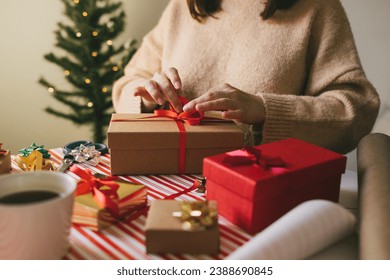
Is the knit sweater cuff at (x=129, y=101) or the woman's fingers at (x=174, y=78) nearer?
the woman's fingers at (x=174, y=78)

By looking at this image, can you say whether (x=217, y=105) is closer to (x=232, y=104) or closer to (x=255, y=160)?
(x=232, y=104)

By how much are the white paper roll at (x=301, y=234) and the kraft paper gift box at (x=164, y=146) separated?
26 cm

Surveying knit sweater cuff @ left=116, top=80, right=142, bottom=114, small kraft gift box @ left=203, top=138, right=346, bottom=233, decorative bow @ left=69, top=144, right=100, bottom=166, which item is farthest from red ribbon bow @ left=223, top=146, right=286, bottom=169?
knit sweater cuff @ left=116, top=80, right=142, bottom=114

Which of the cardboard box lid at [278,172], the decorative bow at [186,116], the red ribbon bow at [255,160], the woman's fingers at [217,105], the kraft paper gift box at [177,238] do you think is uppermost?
the woman's fingers at [217,105]

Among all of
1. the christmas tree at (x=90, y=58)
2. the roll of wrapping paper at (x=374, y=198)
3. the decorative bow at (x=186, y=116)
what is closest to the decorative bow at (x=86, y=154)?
the decorative bow at (x=186, y=116)

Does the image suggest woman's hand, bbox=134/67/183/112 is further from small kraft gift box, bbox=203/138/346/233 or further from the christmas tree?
the christmas tree

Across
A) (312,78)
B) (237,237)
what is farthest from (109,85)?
(237,237)

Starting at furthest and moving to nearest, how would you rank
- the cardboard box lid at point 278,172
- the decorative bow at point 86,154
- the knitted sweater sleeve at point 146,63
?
the knitted sweater sleeve at point 146,63 < the decorative bow at point 86,154 < the cardboard box lid at point 278,172

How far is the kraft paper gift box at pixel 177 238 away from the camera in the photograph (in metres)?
0.48

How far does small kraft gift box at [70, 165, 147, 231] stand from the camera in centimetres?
54

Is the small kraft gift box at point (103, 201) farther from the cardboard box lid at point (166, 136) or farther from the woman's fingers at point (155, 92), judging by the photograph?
the woman's fingers at point (155, 92)

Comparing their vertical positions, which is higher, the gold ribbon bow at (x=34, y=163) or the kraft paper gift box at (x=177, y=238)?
the gold ribbon bow at (x=34, y=163)

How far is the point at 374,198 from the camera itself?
52 cm

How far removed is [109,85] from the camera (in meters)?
2.08
